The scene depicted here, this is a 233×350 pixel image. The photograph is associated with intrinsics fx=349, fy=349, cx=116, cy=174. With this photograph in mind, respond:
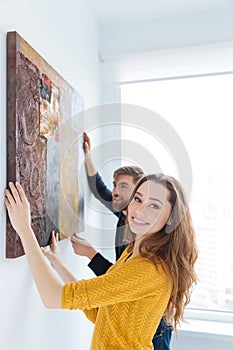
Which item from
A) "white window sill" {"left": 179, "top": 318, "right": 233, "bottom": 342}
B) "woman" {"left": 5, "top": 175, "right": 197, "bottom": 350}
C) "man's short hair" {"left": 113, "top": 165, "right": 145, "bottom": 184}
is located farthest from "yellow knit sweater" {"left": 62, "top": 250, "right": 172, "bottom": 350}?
Answer: "white window sill" {"left": 179, "top": 318, "right": 233, "bottom": 342}

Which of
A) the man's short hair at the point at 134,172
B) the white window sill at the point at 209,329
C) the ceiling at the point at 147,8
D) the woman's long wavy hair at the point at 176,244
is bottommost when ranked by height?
the white window sill at the point at 209,329

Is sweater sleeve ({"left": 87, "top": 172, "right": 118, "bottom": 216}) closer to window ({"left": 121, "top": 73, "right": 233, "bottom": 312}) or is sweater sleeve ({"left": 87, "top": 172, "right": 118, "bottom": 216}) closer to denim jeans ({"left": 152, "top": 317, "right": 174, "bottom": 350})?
window ({"left": 121, "top": 73, "right": 233, "bottom": 312})

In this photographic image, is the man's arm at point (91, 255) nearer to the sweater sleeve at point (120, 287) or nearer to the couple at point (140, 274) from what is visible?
the couple at point (140, 274)

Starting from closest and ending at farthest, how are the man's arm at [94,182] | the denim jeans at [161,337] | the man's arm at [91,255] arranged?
1. the denim jeans at [161,337]
2. the man's arm at [91,255]
3. the man's arm at [94,182]

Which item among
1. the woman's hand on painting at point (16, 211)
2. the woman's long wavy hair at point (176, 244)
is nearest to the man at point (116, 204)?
the woman's long wavy hair at point (176, 244)

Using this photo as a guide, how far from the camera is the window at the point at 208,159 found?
6.49ft

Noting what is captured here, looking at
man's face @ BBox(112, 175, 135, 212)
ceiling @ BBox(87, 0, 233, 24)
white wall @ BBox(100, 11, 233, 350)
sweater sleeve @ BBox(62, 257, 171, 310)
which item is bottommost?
sweater sleeve @ BBox(62, 257, 171, 310)

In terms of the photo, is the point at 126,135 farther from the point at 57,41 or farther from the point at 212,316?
the point at 212,316

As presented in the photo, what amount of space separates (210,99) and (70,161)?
3.30 feet

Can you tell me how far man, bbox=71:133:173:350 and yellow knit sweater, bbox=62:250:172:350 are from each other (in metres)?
0.29

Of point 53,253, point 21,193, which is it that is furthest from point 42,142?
point 53,253

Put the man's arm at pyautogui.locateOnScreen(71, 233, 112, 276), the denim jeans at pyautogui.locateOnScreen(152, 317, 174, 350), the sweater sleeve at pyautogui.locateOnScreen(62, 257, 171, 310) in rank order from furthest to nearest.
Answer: the man's arm at pyautogui.locateOnScreen(71, 233, 112, 276)
the denim jeans at pyautogui.locateOnScreen(152, 317, 174, 350)
the sweater sleeve at pyautogui.locateOnScreen(62, 257, 171, 310)

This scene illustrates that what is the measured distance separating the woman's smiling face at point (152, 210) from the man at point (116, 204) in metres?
0.37

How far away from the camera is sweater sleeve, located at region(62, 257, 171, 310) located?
95cm
